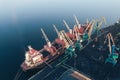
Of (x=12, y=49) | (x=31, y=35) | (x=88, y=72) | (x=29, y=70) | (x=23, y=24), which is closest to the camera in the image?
(x=88, y=72)

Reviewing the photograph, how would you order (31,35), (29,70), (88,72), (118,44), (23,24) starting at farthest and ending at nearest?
(23,24) < (31,35) < (118,44) < (29,70) < (88,72)

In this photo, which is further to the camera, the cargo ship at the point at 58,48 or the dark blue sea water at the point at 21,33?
the dark blue sea water at the point at 21,33

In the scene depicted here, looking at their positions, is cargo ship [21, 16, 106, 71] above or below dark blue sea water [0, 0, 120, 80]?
below

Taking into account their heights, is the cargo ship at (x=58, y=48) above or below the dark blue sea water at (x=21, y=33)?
below

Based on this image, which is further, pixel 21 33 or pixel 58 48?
pixel 21 33

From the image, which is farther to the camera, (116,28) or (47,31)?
(47,31)

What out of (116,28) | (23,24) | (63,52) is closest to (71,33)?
(63,52)

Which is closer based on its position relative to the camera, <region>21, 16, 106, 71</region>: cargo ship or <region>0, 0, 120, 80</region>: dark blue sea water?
<region>21, 16, 106, 71</region>: cargo ship

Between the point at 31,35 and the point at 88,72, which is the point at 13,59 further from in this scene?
the point at 88,72

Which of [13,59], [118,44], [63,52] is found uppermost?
[13,59]

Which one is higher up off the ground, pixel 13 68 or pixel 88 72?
pixel 13 68

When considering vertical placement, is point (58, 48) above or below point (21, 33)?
below
